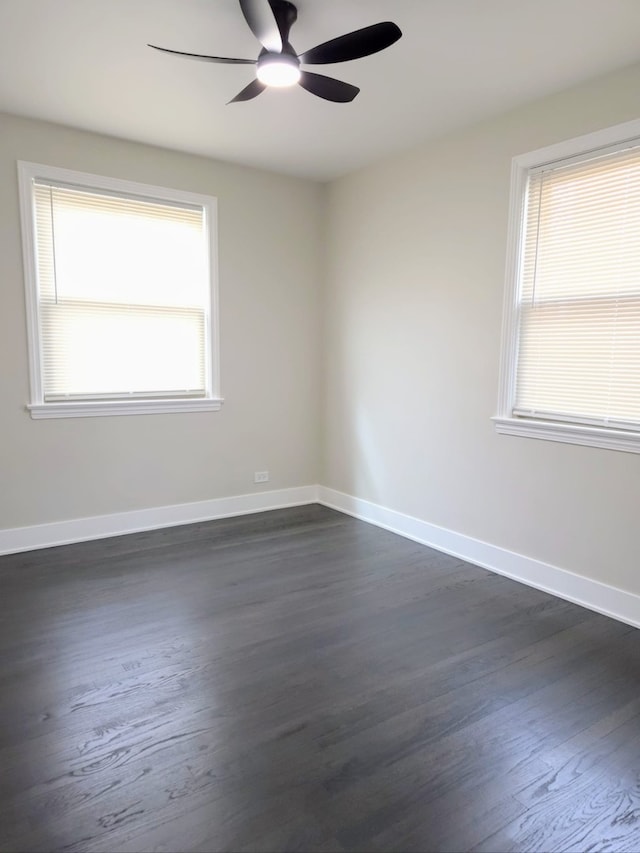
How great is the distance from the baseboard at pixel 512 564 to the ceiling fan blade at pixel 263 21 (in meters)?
2.98

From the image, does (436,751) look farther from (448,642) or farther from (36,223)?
(36,223)

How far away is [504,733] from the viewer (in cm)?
197

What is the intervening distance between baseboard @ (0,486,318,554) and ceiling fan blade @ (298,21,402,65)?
125 inches

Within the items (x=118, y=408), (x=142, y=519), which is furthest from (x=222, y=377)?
(x=142, y=519)

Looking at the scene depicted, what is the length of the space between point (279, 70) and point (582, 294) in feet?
6.27

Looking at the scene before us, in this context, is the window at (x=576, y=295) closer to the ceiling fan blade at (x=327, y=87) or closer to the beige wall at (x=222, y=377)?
the ceiling fan blade at (x=327, y=87)

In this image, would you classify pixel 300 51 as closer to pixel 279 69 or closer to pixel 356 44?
pixel 279 69

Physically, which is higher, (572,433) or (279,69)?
(279,69)

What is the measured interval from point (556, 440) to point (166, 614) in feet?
7.78

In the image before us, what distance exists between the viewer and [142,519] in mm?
4086

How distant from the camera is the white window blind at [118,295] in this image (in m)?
3.62

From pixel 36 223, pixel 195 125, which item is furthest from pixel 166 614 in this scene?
pixel 195 125

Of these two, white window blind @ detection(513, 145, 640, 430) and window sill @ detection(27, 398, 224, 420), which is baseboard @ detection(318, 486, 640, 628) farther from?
window sill @ detection(27, 398, 224, 420)

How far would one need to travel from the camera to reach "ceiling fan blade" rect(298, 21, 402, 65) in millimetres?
1981
